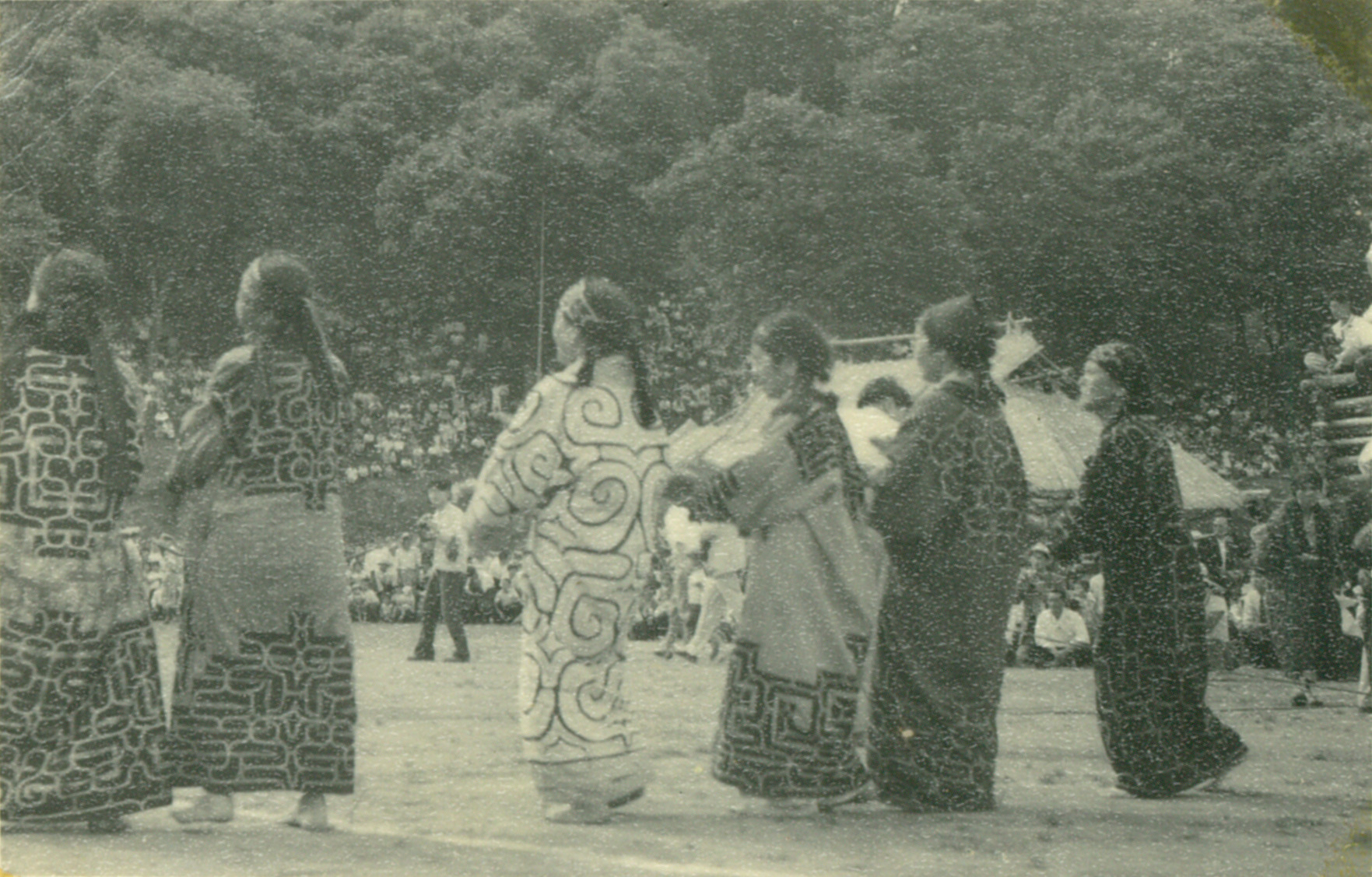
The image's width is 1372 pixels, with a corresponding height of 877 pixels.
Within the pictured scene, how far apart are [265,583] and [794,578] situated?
1799 millimetres

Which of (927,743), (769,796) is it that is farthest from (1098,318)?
(769,796)

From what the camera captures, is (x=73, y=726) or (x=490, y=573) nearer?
(x=73, y=726)

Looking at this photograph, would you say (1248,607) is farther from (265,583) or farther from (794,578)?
(265,583)

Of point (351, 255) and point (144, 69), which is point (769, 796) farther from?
point (144, 69)

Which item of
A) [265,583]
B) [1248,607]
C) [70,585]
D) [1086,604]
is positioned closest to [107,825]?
[70,585]

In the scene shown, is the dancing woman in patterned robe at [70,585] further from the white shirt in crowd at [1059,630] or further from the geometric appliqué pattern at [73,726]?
the white shirt in crowd at [1059,630]

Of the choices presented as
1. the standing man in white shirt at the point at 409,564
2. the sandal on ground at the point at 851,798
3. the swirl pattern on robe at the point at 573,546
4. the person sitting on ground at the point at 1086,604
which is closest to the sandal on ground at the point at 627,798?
the swirl pattern on robe at the point at 573,546

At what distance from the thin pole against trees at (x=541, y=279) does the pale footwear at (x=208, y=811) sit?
1.81 meters

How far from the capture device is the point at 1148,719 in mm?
6113

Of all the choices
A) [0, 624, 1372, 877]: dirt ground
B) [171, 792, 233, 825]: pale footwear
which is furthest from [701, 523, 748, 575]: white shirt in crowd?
[171, 792, 233, 825]: pale footwear

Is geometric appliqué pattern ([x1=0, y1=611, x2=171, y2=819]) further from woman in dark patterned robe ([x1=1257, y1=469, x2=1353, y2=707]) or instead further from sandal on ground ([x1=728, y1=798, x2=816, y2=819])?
woman in dark patterned robe ([x1=1257, y1=469, x2=1353, y2=707])

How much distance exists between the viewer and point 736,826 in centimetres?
552

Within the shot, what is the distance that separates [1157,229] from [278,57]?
335 cm

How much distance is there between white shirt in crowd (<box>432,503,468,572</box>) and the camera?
6.30 m
